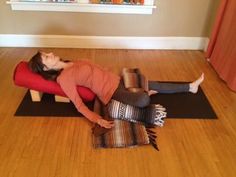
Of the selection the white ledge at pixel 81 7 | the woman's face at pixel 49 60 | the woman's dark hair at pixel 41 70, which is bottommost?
the woman's dark hair at pixel 41 70

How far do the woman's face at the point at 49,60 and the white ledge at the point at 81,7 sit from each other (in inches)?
43.6

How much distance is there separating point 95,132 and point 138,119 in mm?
339

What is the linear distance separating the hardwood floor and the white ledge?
3.17 feet

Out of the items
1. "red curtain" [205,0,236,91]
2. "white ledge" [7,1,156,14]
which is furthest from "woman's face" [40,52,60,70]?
"red curtain" [205,0,236,91]

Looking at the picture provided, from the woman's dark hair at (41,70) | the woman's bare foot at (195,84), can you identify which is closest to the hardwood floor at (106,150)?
the woman's bare foot at (195,84)

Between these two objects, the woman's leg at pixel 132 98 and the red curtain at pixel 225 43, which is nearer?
the woman's leg at pixel 132 98

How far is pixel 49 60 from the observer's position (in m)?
1.71

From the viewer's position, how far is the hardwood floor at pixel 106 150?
4.82 ft

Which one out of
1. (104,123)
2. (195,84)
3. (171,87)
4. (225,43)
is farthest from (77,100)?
(225,43)

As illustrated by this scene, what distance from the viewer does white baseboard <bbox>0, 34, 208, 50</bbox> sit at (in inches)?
111

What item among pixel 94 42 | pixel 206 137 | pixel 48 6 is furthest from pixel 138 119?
pixel 48 6

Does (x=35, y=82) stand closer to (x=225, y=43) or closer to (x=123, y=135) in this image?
(x=123, y=135)

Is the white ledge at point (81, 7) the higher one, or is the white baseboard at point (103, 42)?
the white ledge at point (81, 7)

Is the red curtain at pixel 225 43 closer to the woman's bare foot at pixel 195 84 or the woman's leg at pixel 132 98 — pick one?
the woman's bare foot at pixel 195 84
